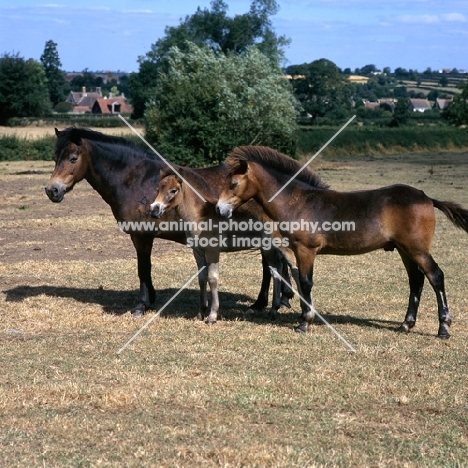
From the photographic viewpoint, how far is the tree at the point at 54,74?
124 m

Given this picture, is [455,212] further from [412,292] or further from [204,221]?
[204,221]

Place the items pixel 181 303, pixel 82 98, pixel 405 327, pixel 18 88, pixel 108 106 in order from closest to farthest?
1. pixel 405 327
2. pixel 181 303
3. pixel 18 88
4. pixel 108 106
5. pixel 82 98

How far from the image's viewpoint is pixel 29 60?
64.2 meters

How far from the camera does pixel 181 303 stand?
1099cm

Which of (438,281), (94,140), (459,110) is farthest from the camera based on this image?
(459,110)

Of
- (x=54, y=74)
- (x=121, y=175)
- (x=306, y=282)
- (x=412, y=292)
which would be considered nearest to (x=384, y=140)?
(x=121, y=175)

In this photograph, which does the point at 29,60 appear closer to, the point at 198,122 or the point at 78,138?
the point at 198,122

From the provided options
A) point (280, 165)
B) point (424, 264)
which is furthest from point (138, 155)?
point (424, 264)

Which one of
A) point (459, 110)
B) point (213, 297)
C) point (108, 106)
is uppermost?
point (459, 110)

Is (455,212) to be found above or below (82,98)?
above

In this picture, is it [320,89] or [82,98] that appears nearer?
[320,89]

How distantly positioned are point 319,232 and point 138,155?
2.79 m

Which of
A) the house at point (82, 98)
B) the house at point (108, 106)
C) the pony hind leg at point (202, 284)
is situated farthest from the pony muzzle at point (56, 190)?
the house at point (82, 98)

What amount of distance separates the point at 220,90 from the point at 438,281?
2404 centimetres
